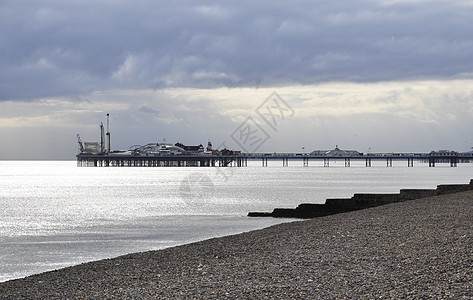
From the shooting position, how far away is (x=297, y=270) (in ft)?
41.8

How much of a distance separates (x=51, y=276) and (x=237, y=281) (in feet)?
17.6

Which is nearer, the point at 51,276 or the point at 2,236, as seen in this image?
the point at 51,276

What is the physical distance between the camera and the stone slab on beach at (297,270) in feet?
36.2

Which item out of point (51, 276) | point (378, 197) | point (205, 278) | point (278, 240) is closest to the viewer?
point (205, 278)

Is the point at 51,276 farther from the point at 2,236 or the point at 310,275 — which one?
the point at 2,236

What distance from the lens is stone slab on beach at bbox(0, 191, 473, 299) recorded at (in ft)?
36.2

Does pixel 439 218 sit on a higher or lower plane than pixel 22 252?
higher

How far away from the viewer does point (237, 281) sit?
12133 mm

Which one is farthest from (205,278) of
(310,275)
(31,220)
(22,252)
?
(31,220)

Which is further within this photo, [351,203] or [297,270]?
[351,203]

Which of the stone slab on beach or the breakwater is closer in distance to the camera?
the stone slab on beach

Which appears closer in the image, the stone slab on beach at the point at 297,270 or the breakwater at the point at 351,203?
the stone slab on beach at the point at 297,270

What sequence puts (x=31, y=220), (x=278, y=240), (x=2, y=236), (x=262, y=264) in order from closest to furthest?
1. (x=262, y=264)
2. (x=278, y=240)
3. (x=2, y=236)
4. (x=31, y=220)

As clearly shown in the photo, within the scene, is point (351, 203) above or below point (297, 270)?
below
